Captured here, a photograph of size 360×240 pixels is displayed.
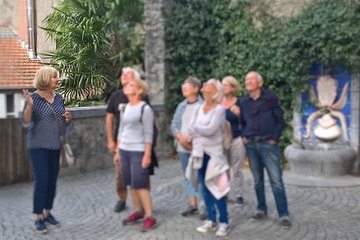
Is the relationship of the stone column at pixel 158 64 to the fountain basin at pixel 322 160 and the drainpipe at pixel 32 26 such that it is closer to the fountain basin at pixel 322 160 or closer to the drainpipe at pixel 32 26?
the fountain basin at pixel 322 160

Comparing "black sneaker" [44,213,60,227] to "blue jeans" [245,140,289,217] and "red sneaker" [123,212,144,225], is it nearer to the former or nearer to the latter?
"red sneaker" [123,212,144,225]

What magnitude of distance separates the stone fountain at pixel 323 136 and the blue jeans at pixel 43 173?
14.9ft

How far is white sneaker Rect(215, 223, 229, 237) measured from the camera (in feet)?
16.2

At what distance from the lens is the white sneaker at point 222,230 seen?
16.2ft

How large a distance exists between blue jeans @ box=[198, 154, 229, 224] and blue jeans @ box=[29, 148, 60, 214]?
1420mm

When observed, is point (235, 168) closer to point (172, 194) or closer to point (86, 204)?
point (172, 194)

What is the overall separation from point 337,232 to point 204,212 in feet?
4.70

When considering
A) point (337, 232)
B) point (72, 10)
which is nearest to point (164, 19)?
point (337, 232)

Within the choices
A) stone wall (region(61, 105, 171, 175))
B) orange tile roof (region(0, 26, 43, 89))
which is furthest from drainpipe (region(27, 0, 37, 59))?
stone wall (region(61, 105, 171, 175))

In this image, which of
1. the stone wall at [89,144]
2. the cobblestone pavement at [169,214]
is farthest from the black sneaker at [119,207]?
the stone wall at [89,144]

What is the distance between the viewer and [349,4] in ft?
27.2

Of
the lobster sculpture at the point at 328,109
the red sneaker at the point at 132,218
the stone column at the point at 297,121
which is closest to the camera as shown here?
the red sneaker at the point at 132,218

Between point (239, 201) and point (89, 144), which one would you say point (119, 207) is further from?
point (89, 144)

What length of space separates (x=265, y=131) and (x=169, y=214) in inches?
61.8
